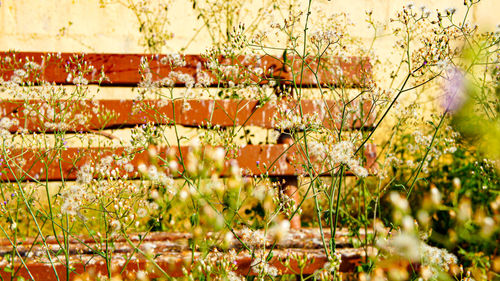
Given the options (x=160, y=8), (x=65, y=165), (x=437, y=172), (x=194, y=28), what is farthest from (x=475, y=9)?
(x=65, y=165)

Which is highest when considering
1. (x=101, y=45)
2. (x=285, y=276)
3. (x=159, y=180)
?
(x=101, y=45)

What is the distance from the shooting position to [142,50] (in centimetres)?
340

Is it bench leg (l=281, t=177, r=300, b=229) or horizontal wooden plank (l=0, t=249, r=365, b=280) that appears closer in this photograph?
horizontal wooden plank (l=0, t=249, r=365, b=280)

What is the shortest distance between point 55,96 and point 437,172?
240 centimetres

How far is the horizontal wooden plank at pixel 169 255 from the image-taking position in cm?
178

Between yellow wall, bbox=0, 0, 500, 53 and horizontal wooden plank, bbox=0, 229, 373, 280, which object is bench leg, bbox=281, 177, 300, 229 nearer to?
horizontal wooden plank, bbox=0, 229, 373, 280

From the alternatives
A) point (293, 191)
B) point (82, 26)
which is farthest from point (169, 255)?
point (82, 26)

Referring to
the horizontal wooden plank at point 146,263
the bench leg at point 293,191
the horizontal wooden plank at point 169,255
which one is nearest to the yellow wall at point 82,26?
the bench leg at point 293,191

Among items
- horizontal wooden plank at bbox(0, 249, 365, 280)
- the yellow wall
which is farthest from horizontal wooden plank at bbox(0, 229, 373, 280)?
the yellow wall

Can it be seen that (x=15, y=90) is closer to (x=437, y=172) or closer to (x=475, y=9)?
(x=437, y=172)

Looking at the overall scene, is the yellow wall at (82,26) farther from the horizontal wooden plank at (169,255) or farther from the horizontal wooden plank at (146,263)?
the horizontal wooden plank at (146,263)

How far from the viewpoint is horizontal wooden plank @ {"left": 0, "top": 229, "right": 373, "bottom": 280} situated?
5.84ft

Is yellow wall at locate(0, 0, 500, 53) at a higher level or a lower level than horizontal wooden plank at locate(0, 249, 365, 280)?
higher

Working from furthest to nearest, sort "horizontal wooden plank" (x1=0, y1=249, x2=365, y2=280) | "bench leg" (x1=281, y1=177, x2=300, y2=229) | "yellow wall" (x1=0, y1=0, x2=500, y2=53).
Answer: "yellow wall" (x1=0, y1=0, x2=500, y2=53) < "bench leg" (x1=281, y1=177, x2=300, y2=229) < "horizontal wooden plank" (x1=0, y1=249, x2=365, y2=280)
